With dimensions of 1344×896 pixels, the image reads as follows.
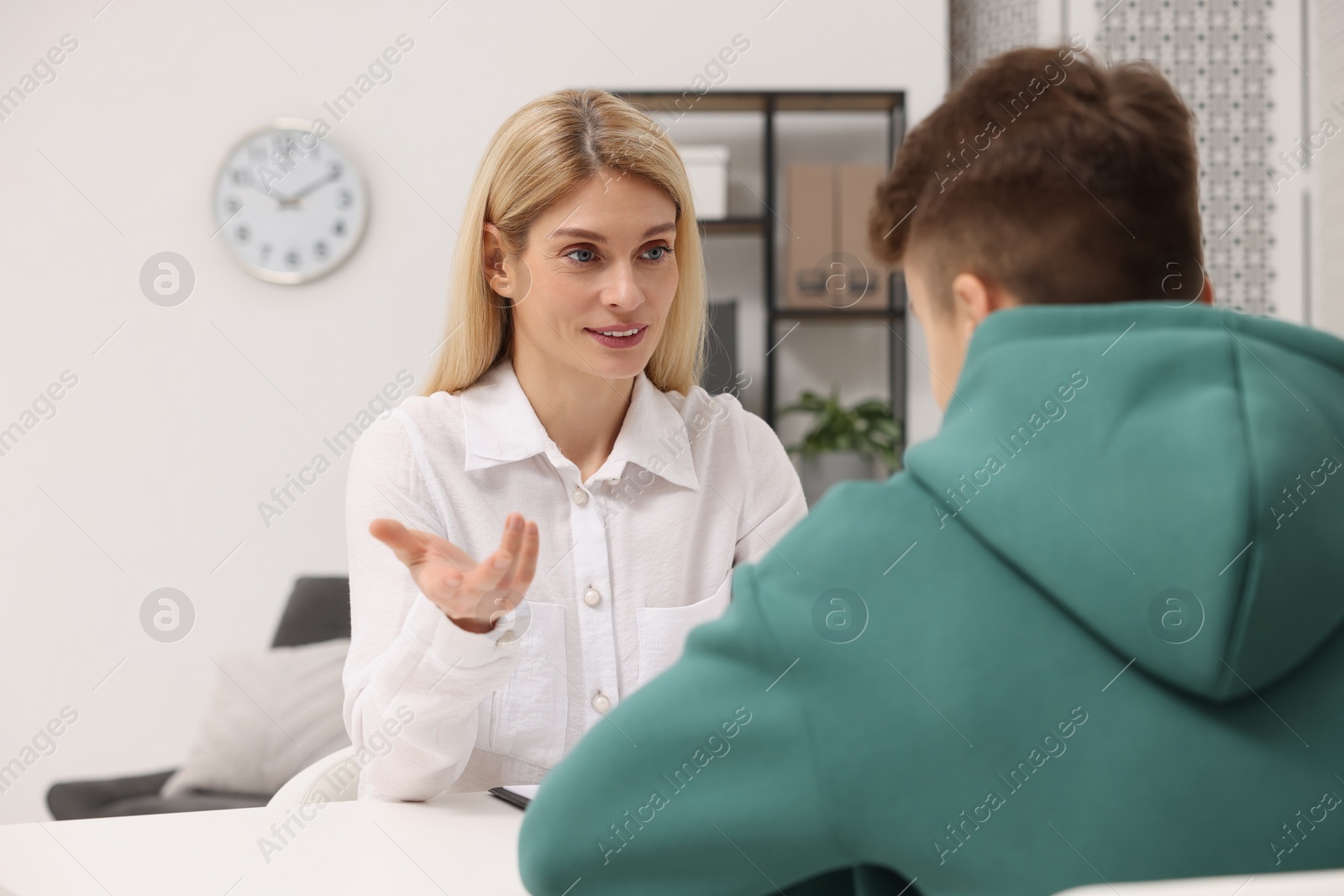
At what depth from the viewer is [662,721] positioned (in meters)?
0.62

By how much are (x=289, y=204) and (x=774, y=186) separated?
1.64m

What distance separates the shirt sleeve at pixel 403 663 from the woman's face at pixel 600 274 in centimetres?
28

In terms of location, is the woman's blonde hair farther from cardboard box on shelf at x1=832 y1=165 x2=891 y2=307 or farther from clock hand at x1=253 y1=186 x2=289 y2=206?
clock hand at x1=253 y1=186 x2=289 y2=206

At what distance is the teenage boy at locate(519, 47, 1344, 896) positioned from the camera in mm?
571

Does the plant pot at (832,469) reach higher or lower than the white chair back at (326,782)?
higher

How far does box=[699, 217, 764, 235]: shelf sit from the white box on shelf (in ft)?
0.05

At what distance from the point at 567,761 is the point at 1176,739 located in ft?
1.21

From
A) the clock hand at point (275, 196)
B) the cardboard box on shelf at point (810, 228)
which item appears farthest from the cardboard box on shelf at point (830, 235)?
the clock hand at point (275, 196)

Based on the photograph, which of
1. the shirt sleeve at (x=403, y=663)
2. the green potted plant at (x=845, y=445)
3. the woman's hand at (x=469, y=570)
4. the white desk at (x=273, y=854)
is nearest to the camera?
the white desk at (x=273, y=854)

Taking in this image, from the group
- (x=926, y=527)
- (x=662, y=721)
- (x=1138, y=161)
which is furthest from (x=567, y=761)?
(x=1138, y=161)

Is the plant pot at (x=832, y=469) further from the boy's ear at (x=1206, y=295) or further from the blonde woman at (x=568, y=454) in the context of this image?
the boy's ear at (x=1206, y=295)

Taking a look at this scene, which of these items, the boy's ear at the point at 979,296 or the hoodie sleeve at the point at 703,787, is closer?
the hoodie sleeve at the point at 703,787

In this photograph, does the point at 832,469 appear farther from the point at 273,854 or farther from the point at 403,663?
the point at 273,854

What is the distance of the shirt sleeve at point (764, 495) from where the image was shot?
147cm
